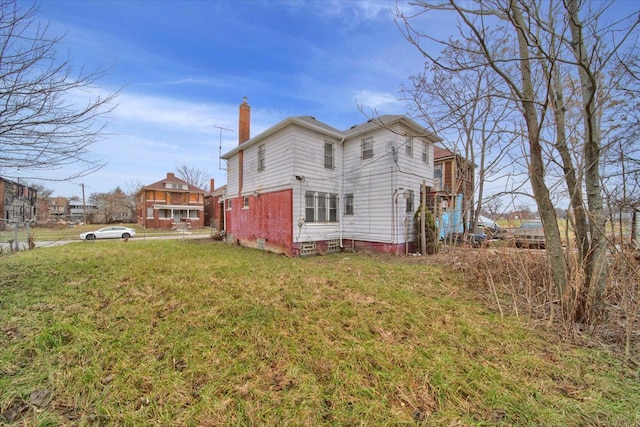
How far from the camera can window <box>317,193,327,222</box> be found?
10.7 meters

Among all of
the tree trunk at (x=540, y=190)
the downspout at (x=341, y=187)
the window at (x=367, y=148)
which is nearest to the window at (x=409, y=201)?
the window at (x=367, y=148)

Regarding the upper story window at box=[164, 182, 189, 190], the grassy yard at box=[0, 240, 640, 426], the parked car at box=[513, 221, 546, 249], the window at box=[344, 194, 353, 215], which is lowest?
the grassy yard at box=[0, 240, 640, 426]

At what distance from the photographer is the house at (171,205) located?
30.7 metres

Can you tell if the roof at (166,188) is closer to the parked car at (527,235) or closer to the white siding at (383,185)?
the white siding at (383,185)

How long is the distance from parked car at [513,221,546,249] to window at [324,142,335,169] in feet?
24.5

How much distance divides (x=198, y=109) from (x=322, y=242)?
8562mm

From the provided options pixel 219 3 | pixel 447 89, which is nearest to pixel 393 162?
pixel 447 89

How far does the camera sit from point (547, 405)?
2.02 m

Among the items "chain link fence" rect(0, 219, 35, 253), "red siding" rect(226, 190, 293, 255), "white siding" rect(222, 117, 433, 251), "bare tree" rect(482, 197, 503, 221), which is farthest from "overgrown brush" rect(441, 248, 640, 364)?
"chain link fence" rect(0, 219, 35, 253)

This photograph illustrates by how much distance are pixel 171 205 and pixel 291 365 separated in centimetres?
3482

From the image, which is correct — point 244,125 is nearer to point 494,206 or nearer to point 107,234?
point 494,206

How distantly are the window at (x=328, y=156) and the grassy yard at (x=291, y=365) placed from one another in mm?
7245

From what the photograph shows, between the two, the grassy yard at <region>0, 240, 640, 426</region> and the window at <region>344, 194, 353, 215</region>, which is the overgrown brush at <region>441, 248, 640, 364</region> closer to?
the grassy yard at <region>0, 240, 640, 426</region>

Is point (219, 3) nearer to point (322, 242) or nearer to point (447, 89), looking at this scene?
point (322, 242)
